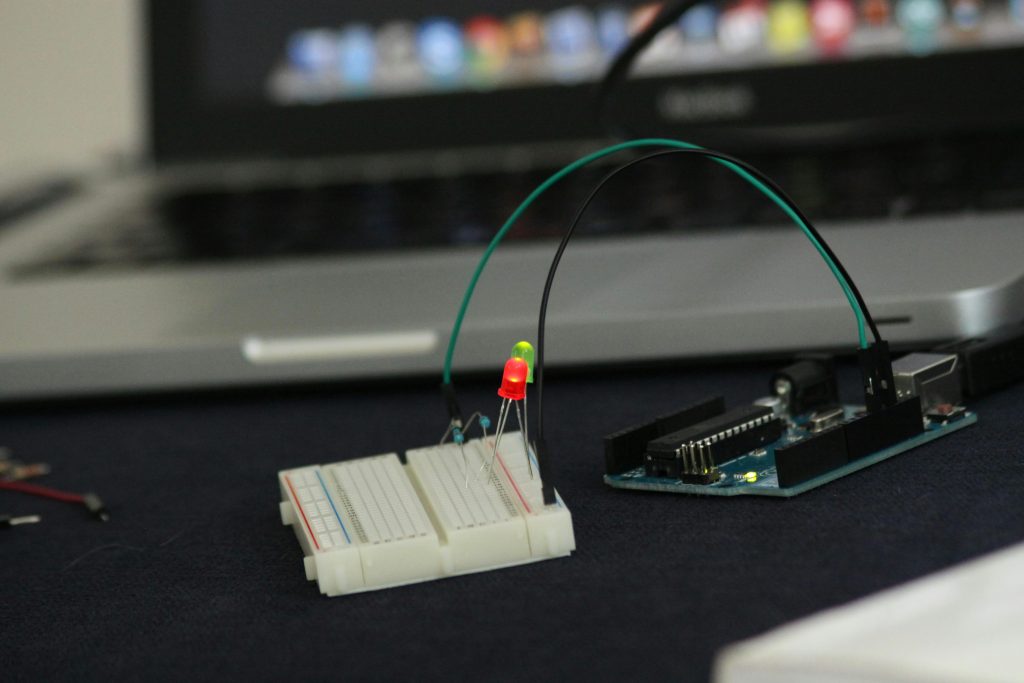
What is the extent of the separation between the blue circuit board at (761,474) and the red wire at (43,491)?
0.92 feet

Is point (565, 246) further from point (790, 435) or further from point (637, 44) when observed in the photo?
point (637, 44)

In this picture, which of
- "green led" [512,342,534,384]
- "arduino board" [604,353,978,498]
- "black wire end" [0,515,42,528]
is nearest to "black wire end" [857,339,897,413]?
"arduino board" [604,353,978,498]

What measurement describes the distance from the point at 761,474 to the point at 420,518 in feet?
0.48

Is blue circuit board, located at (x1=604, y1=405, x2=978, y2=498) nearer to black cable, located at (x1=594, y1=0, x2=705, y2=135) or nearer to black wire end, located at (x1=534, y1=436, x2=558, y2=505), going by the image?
black wire end, located at (x1=534, y1=436, x2=558, y2=505)

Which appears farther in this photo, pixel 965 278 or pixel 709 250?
pixel 709 250

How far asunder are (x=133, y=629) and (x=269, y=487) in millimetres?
161

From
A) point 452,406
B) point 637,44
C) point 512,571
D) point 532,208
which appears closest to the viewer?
point 512,571

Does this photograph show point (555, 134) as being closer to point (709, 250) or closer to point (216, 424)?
point (709, 250)

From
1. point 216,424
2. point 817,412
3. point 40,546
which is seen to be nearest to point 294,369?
point 216,424

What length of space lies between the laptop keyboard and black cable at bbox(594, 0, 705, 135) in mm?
82

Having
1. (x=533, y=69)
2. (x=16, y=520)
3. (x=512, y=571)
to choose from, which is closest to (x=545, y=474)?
(x=512, y=571)

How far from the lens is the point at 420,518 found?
51 cm

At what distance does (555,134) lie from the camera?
100 centimetres

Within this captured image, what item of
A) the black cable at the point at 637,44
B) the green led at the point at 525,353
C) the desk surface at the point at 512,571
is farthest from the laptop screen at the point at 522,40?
the green led at the point at 525,353
